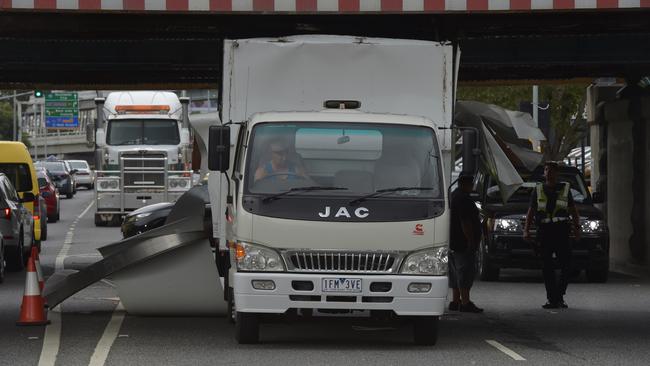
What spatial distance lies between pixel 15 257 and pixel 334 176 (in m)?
12.4

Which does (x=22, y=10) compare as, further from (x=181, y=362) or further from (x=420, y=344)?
(x=420, y=344)

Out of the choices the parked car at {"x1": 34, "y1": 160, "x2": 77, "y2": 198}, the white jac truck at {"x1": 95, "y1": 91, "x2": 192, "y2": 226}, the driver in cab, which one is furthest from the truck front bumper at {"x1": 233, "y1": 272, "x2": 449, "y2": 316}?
the parked car at {"x1": 34, "y1": 160, "x2": 77, "y2": 198}

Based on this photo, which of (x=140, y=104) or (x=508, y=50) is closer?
(x=508, y=50)

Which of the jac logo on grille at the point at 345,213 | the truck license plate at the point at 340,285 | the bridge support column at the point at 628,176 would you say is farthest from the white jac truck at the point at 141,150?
the truck license plate at the point at 340,285

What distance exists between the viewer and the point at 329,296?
43.1ft

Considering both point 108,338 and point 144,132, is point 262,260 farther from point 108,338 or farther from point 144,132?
point 144,132

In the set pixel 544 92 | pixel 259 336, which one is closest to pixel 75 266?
pixel 259 336

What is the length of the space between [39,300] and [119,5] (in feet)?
10.7

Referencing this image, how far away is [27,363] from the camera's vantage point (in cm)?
1259

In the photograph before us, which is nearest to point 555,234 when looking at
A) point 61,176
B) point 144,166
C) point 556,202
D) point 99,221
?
point 556,202

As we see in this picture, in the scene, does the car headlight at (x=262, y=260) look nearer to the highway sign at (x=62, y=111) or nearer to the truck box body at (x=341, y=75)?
the truck box body at (x=341, y=75)

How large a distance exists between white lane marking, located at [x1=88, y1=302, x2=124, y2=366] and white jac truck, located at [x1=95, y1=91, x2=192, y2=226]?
21070 mm

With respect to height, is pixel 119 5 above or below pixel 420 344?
above

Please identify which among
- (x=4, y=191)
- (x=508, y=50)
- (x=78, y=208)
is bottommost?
(x=78, y=208)
